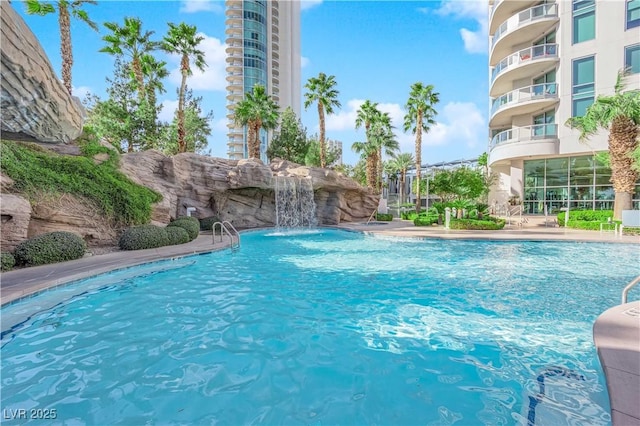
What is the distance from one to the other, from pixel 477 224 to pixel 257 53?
50.2 meters

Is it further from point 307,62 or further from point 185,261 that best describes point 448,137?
point 307,62

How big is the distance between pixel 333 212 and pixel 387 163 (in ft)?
108

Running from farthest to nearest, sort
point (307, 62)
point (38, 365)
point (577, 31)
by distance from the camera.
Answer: point (307, 62), point (577, 31), point (38, 365)

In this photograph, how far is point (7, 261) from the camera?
704cm

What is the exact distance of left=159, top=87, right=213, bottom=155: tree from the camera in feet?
82.1

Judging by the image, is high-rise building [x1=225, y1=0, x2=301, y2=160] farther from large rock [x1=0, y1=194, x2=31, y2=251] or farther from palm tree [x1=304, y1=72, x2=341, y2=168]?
large rock [x1=0, y1=194, x2=31, y2=251]

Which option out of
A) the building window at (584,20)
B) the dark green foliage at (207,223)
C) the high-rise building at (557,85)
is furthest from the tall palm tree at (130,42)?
the building window at (584,20)

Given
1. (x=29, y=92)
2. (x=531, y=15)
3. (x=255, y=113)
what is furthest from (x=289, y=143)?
(x=29, y=92)

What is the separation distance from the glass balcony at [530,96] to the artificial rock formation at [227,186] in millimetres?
12471

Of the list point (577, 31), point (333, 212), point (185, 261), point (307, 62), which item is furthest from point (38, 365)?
point (307, 62)

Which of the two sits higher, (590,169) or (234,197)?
(590,169)

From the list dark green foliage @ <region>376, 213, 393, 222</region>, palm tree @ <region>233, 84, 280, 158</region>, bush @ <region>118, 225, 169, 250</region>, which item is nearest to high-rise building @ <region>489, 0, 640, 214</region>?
dark green foliage @ <region>376, 213, 393, 222</region>

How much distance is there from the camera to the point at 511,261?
9.95 meters

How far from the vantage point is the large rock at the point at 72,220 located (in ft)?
29.5
